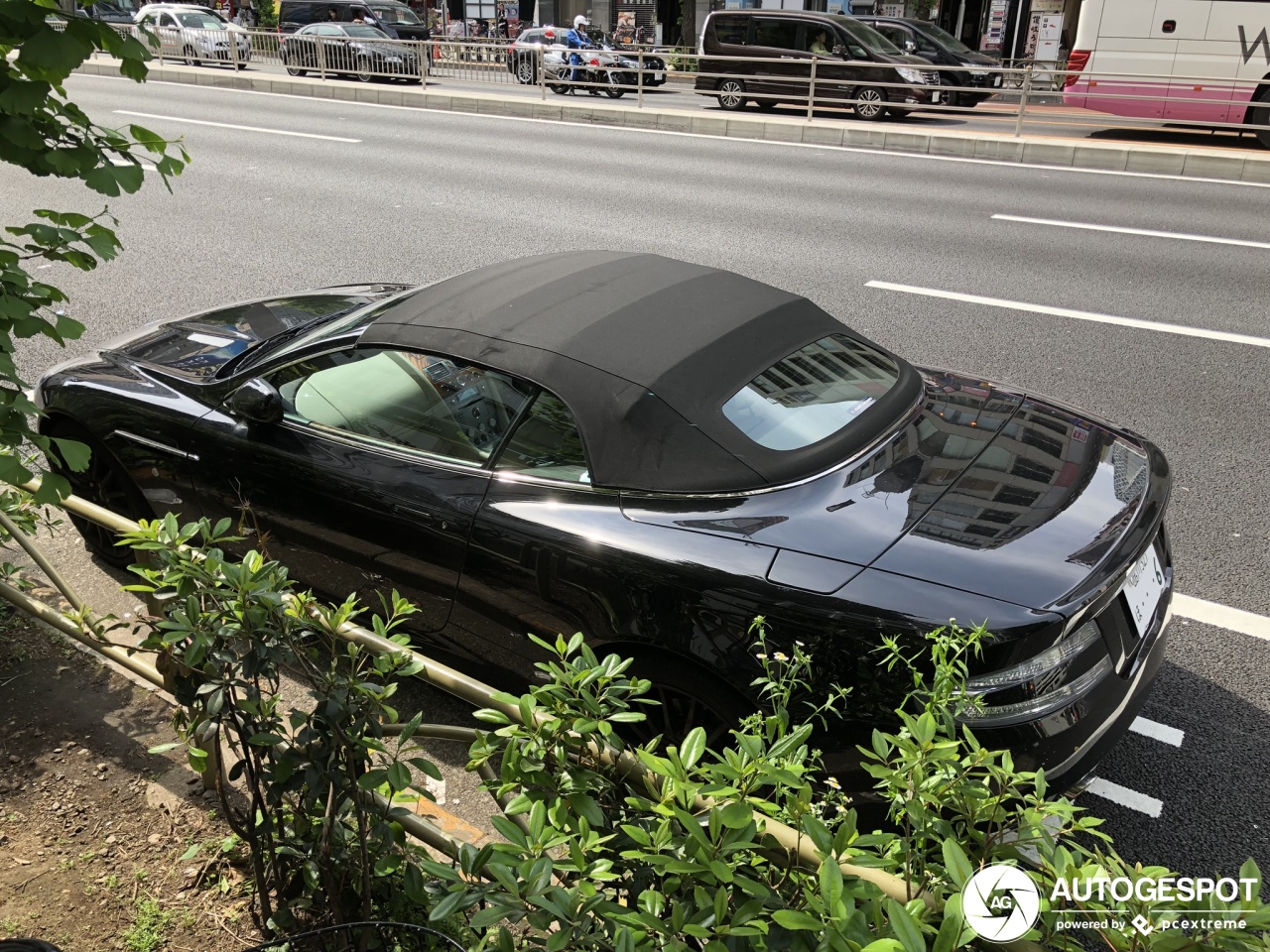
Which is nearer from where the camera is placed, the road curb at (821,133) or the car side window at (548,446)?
the car side window at (548,446)

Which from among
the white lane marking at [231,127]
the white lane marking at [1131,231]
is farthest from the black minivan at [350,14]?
the white lane marking at [1131,231]

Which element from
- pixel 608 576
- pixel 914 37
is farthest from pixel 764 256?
pixel 914 37

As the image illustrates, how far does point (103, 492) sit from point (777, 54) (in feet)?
59.5

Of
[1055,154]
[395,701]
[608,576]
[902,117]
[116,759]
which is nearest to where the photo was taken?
[608,576]

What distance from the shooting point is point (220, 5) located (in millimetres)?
44781

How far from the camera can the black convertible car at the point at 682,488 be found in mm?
2598

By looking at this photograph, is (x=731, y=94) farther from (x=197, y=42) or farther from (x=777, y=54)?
(x=197, y=42)

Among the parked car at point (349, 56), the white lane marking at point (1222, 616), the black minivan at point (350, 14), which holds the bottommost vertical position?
the white lane marking at point (1222, 616)

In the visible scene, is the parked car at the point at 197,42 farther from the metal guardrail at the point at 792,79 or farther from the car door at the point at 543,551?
the car door at the point at 543,551

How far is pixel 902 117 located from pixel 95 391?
57.7 feet

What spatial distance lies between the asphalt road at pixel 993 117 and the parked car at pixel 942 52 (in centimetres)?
58

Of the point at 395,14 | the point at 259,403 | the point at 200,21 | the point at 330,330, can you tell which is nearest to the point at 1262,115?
the point at 330,330

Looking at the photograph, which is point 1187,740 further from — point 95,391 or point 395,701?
point 95,391

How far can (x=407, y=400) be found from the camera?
138 inches
